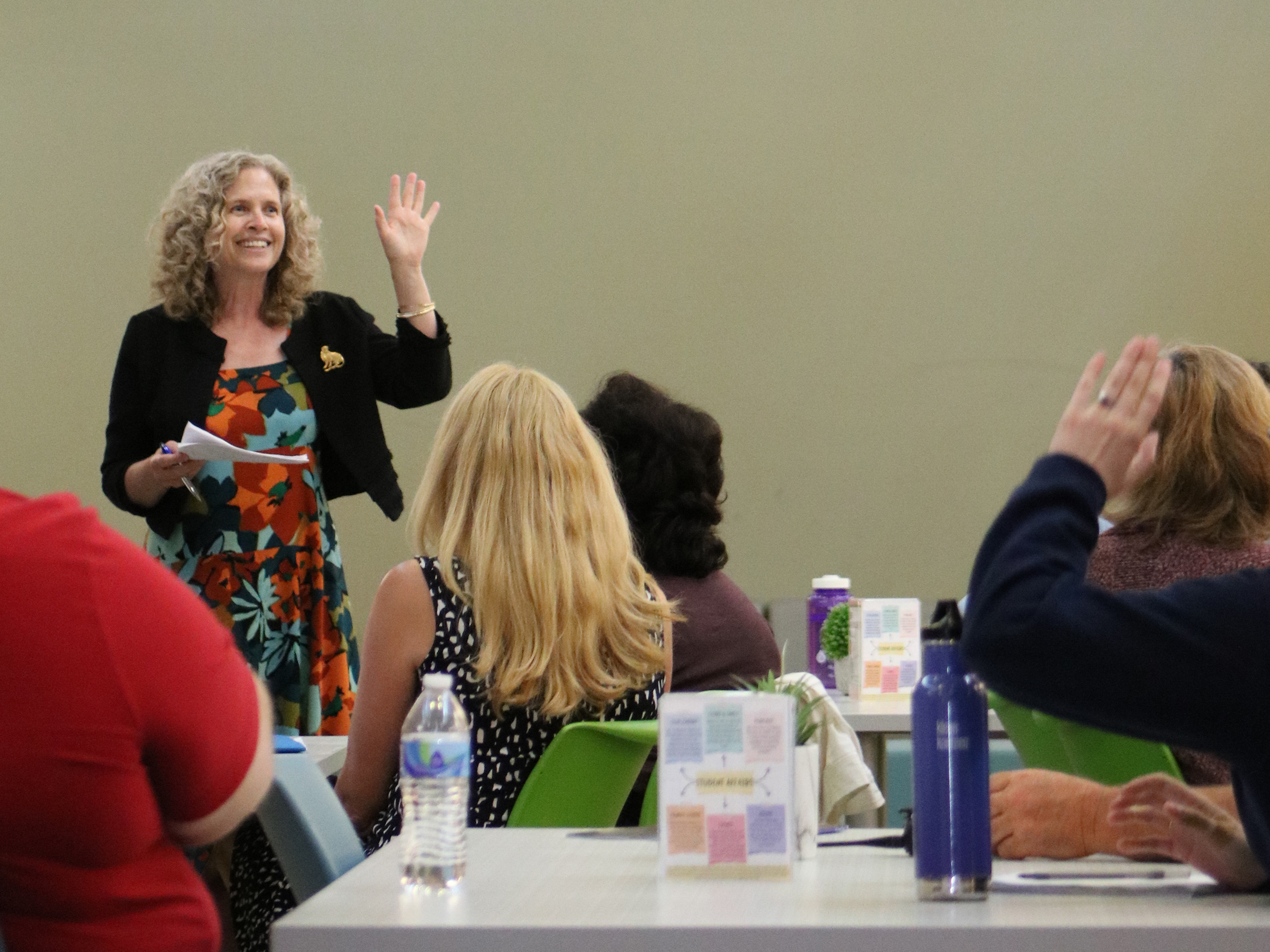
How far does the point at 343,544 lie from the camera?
507 centimetres

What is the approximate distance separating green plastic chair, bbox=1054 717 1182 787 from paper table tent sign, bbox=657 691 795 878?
0.90 m

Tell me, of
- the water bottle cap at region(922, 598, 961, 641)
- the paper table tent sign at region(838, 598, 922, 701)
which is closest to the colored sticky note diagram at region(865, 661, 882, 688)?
the paper table tent sign at region(838, 598, 922, 701)

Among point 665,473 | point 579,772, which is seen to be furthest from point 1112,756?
point 665,473

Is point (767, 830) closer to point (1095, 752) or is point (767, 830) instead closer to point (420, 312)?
point (1095, 752)

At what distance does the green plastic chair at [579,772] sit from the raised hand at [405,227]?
1.64m

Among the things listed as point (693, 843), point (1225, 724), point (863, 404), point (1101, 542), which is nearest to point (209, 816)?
point (693, 843)

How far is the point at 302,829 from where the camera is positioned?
1.40 metres

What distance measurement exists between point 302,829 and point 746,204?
3.86 m

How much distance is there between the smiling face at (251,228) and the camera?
3350 mm

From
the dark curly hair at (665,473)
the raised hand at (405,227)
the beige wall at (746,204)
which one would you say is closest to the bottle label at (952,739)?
the dark curly hair at (665,473)

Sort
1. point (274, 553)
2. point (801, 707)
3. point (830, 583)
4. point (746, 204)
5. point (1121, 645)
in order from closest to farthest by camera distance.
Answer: point (1121, 645), point (801, 707), point (274, 553), point (830, 583), point (746, 204)

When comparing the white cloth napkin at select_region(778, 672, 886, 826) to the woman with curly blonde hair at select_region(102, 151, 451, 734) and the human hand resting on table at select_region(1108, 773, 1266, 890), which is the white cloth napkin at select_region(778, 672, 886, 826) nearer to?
the human hand resting on table at select_region(1108, 773, 1266, 890)

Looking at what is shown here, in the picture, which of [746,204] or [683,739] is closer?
[683,739]

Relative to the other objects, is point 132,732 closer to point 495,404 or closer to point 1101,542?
point 495,404
